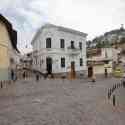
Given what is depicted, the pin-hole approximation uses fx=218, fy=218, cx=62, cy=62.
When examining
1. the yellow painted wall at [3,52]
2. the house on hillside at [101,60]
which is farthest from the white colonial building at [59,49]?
the yellow painted wall at [3,52]

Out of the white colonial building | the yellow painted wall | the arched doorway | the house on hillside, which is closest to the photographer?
the yellow painted wall

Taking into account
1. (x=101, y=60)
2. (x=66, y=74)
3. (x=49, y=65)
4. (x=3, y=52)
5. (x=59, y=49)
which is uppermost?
(x=59, y=49)

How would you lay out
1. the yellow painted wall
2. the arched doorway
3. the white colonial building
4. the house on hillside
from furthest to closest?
the house on hillside, the arched doorway, the white colonial building, the yellow painted wall

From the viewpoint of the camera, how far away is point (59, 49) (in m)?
36.3

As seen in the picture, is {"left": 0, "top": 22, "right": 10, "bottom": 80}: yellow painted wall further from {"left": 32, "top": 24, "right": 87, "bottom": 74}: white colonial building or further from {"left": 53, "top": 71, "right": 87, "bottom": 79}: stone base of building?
{"left": 53, "top": 71, "right": 87, "bottom": 79}: stone base of building

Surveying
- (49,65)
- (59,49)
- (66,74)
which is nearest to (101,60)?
(66,74)

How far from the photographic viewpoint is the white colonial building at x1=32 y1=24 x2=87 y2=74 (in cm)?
3591

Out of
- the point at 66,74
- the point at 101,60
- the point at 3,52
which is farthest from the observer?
the point at 101,60

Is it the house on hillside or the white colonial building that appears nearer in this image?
the white colonial building

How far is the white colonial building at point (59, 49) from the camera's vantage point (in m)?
35.9

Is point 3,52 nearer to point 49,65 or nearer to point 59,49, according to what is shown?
point 49,65

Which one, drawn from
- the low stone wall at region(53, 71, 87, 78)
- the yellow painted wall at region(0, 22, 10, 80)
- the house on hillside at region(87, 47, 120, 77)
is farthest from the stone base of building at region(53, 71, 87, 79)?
the yellow painted wall at region(0, 22, 10, 80)

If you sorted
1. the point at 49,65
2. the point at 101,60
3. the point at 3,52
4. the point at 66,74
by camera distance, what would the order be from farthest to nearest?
the point at 101,60 → the point at 66,74 → the point at 49,65 → the point at 3,52

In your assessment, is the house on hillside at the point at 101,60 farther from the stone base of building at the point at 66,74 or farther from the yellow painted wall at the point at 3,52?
the yellow painted wall at the point at 3,52
